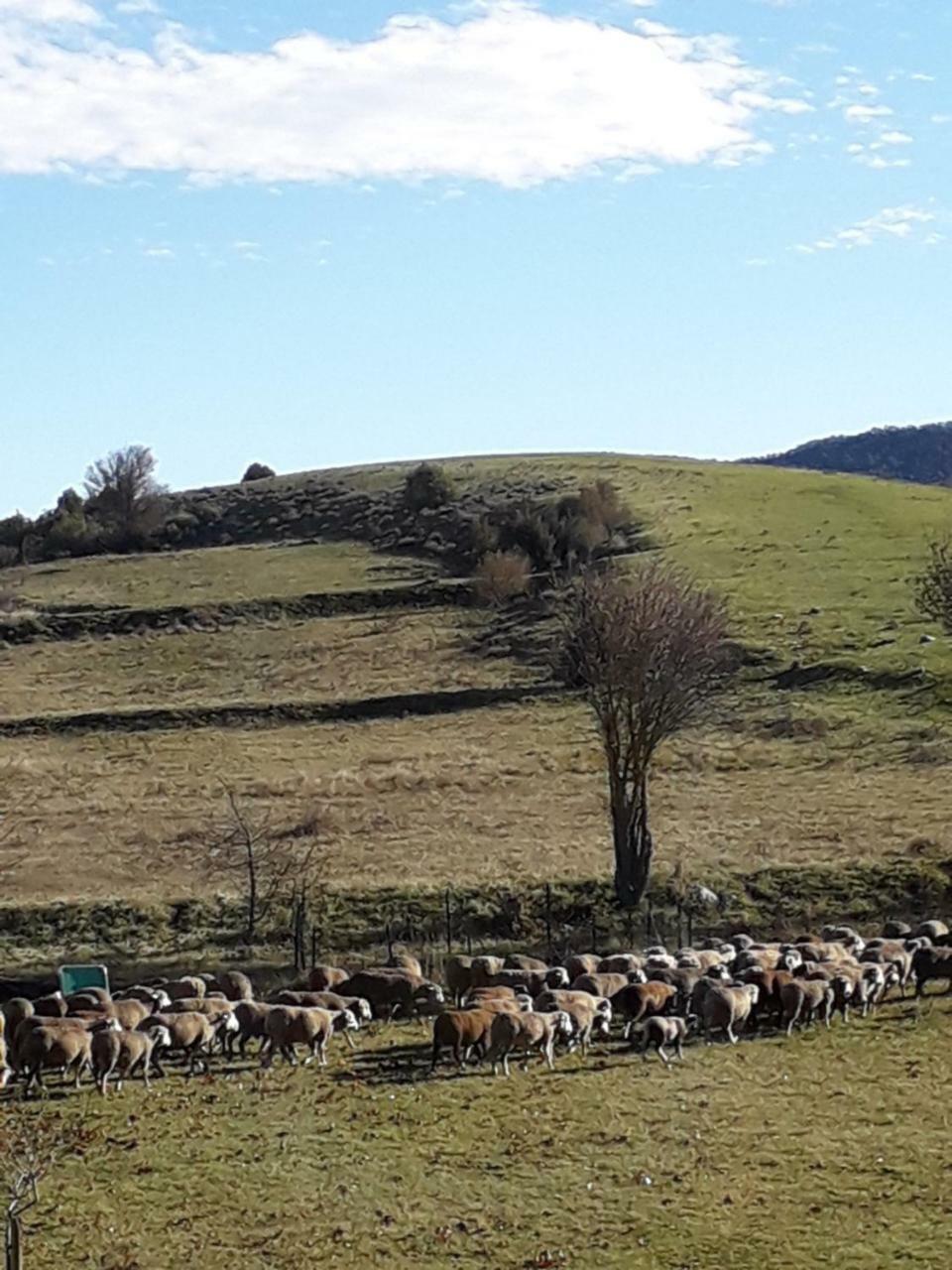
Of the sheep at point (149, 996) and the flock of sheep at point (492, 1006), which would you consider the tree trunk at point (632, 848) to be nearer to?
the flock of sheep at point (492, 1006)

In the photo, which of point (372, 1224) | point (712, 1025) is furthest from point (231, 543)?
point (372, 1224)

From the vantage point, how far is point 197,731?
6575 cm

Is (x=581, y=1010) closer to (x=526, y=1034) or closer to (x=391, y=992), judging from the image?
(x=526, y=1034)

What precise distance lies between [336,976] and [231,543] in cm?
8543

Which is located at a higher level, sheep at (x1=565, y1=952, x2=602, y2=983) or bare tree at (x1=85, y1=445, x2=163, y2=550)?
bare tree at (x1=85, y1=445, x2=163, y2=550)

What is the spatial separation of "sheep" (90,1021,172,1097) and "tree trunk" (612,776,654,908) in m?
18.1

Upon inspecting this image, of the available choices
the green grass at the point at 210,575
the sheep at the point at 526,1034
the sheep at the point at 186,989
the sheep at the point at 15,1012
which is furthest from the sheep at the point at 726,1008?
the green grass at the point at 210,575

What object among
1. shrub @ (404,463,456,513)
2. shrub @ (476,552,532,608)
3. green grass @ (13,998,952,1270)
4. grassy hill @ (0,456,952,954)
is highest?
shrub @ (404,463,456,513)

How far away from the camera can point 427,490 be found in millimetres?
110812

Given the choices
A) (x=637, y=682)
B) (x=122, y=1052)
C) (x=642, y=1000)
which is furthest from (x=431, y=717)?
(x=122, y=1052)

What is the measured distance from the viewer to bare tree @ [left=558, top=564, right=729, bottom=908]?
4109cm

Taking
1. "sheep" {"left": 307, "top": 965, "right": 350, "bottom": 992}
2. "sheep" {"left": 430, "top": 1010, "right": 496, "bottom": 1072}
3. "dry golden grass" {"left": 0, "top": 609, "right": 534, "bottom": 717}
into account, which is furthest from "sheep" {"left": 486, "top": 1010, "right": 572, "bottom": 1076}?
"dry golden grass" {"left": 0, "top": 609, "right": 534, "bottom": 717}

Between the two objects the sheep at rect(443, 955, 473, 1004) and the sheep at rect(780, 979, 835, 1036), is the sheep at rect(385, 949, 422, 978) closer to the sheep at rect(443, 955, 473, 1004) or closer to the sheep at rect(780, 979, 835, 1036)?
the sheep at rect(443, 955, 473, 1004)

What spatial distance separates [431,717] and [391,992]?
120ft
